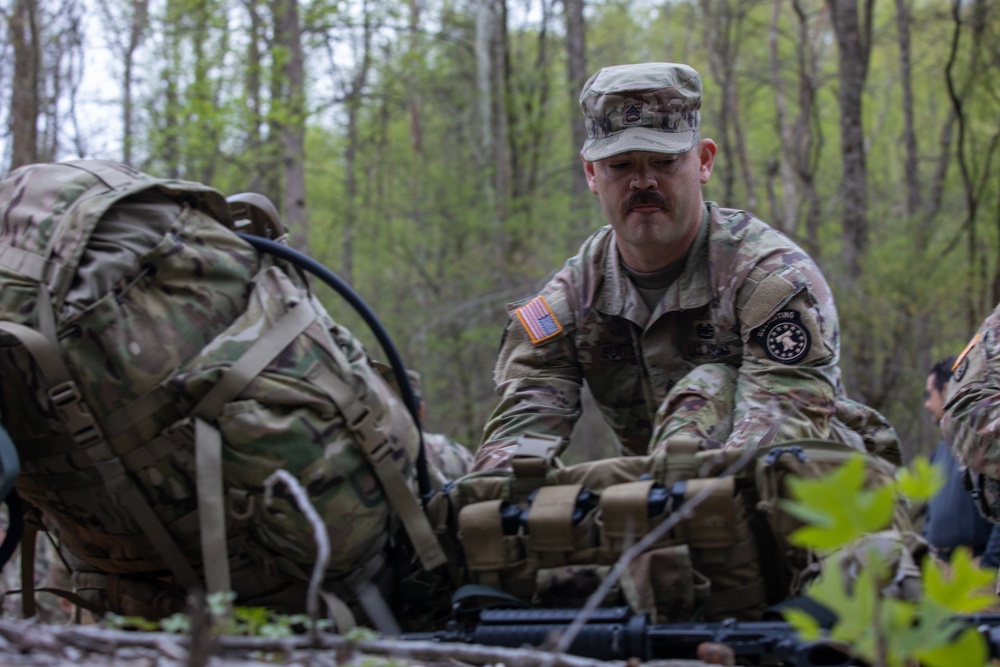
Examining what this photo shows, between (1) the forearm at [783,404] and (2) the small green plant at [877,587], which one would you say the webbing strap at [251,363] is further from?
(2) the small green plant at [877,587]

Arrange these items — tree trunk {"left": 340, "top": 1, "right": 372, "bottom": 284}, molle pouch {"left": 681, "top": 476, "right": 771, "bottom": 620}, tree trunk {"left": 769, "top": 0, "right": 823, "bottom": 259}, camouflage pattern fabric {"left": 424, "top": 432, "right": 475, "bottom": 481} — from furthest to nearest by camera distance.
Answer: tree trunk {"left": 340, "top": 1, "right": 372, "bottom": 284} → tree trunk {"left": 769, "top": 0, "right": 823, "bottom": 259} → camouflage pattern fabric {"left": 424, "top": 432, "right": 475, "bottom": 481} → molle pouch {"left": 681, "top": 476, "right": 771, "bottom": 620}

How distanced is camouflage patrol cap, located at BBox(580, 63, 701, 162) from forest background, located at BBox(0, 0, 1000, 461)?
4698mm

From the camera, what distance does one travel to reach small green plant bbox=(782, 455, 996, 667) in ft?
3.56

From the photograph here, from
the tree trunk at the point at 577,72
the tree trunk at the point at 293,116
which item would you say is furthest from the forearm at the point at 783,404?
the tree trunk at the point at 577,72

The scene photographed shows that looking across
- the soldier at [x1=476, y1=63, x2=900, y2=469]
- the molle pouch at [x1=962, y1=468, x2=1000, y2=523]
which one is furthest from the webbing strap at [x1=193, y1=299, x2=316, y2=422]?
the molle pouch at [x1=962, y1=468, x2=1000, y2=523]

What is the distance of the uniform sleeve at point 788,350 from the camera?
276 cm

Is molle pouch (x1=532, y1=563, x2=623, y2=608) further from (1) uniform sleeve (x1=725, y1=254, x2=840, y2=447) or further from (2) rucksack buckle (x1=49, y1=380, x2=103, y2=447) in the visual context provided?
(2) rucksack buckle (x1=49, y1=380, x2=103, y2=447)

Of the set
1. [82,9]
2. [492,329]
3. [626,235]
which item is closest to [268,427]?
[626,235]

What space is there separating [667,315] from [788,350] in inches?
17.6

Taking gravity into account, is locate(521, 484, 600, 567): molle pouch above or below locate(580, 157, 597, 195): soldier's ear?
below

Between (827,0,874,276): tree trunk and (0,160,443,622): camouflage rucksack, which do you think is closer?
(0,160,443,622): camouflage rucksack

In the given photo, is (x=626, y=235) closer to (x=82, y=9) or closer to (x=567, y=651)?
(x=567, y=651)

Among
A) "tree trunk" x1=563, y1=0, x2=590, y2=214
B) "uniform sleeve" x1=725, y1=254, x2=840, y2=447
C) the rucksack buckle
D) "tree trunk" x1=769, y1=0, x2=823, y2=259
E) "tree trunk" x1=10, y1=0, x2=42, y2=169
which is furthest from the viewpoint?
"tree trunk" x1=563, y1=0, x2=590, y2=214

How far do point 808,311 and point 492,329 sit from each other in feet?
23.5
